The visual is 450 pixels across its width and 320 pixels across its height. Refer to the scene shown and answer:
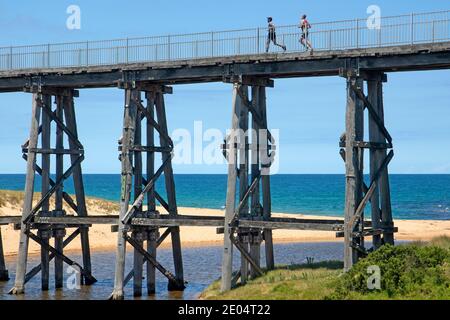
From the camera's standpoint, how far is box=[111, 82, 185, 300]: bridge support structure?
111ft

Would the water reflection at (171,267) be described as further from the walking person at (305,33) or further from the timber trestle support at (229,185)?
the walking person at (305,33)

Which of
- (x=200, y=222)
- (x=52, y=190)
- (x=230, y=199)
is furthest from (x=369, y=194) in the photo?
(x=52, y=190)

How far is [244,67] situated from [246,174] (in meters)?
3.46

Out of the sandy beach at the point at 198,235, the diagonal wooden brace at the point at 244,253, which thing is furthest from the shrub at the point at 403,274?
the sandy beach at the point at 198,235

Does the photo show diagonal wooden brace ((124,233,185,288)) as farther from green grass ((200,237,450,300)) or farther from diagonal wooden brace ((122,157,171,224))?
green grass ((200,237,450,300))

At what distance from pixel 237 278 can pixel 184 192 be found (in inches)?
5329

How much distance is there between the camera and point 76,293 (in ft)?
117

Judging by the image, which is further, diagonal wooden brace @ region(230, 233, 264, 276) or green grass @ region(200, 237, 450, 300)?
diagonal wooden brace @ region(230, 233, 264, 276)

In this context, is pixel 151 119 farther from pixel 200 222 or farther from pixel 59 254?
pixel 59 254

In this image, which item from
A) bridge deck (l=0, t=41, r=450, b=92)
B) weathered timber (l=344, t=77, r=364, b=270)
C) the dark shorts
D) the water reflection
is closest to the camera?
bridge deck (l=0, t=41, r=450, b=92)

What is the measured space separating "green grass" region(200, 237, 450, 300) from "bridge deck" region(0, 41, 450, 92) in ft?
17.8

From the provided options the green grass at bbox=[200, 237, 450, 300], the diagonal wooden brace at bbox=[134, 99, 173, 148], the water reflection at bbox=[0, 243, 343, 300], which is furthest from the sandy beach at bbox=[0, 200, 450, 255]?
the green grass at bbox=[200, 237, 450, 300]

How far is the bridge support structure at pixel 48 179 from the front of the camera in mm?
36219

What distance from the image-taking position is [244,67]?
31.9 metres
